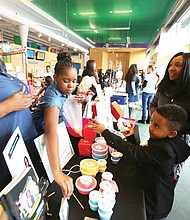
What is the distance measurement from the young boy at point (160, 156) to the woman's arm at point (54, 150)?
0.33m

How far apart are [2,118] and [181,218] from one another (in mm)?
1716

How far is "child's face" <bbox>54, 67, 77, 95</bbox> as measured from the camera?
0.88m

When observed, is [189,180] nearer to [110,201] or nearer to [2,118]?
[110,201]

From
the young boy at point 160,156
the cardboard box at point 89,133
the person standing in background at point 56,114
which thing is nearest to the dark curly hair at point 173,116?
the young boy at point 160,156

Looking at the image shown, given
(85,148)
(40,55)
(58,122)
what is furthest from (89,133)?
(40,55)

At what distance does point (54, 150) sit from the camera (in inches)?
27.1

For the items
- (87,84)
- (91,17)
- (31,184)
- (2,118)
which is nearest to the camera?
(31,184)

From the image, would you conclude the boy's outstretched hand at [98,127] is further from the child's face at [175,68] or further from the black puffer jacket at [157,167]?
the child's face at [175,68]

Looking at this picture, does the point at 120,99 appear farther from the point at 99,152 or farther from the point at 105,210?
the point at 105,210

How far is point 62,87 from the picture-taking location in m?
0.90

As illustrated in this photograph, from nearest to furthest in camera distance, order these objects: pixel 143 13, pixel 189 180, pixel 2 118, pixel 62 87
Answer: pixel 2 118
pixel 62 87
pixel 189 180
pixel 143 13

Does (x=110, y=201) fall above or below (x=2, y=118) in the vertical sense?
below

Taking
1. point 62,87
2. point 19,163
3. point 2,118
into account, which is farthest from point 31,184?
point 62,87

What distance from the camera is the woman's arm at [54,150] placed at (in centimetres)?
59
